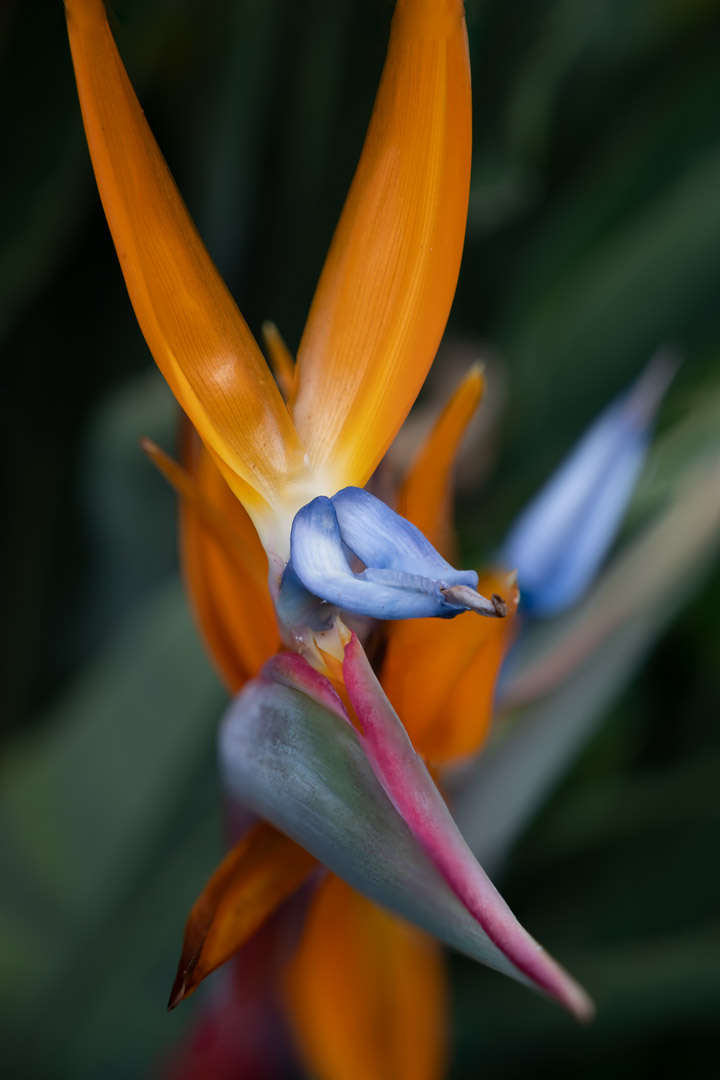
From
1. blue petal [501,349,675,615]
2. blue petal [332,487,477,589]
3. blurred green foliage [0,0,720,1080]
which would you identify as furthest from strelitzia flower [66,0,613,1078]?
blurred green foliage [0,0,720,1080]

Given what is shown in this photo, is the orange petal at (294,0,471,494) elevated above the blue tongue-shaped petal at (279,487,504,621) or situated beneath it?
elevated above

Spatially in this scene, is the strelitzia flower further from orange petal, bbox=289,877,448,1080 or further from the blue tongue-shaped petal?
orange petal, bbox=289,877,448,1080

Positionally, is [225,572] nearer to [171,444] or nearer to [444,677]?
[444,677]

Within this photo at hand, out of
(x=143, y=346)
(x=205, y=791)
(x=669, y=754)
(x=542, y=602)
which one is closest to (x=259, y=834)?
(x=542, y=602)

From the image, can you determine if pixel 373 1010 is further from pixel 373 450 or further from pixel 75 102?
pixel 75 102

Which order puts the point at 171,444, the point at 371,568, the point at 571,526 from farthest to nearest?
1. the point at 171,444
2. the point at 571,526
3. the point at 371,568

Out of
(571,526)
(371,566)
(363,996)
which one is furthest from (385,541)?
(363,996)

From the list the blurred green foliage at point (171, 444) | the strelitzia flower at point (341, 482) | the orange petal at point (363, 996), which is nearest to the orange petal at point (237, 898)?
the strelitzia flower at point (341, 482)
